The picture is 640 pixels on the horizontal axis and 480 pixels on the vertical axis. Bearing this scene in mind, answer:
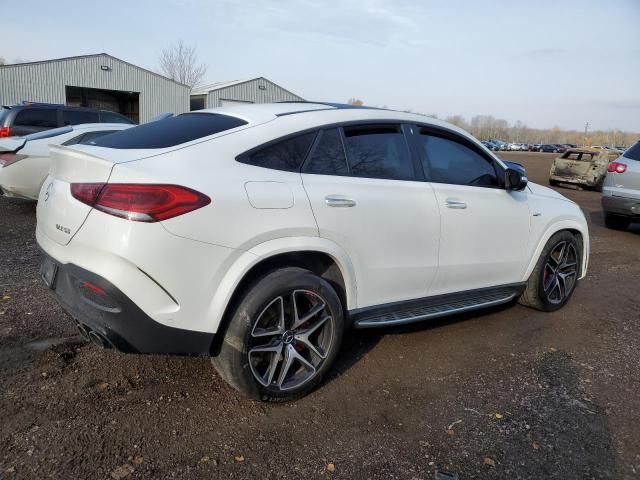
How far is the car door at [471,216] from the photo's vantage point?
368cm

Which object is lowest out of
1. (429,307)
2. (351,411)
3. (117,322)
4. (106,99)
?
(351,411)

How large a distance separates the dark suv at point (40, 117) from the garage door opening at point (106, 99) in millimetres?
23452

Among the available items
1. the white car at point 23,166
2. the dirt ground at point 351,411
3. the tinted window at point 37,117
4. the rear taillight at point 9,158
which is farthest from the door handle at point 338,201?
the tinted window at point 37,117

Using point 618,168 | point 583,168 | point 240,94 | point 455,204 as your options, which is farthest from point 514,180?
point 240,94

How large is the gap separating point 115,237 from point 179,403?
1.10 metres

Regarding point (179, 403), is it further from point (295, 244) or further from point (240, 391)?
point (295, 244)

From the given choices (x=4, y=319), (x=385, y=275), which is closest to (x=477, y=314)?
(x=385, y=275)

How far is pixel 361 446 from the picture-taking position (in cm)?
269

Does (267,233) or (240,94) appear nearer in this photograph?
(267,233)

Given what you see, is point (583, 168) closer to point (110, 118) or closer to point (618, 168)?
point (618, 168)

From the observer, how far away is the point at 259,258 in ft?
8.93

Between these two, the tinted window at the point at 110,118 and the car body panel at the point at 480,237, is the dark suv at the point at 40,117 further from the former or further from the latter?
the car body panel at the point at 480,237

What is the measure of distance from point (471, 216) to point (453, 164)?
424 millimetres

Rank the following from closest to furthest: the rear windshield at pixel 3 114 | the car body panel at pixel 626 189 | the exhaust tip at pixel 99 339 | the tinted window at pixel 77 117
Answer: the exhaust tip at pixel 99 339 → the car body panel at pixel 626 189 → the rear windshield at pixel 3 114 → the tinted window at pixel 77 117
